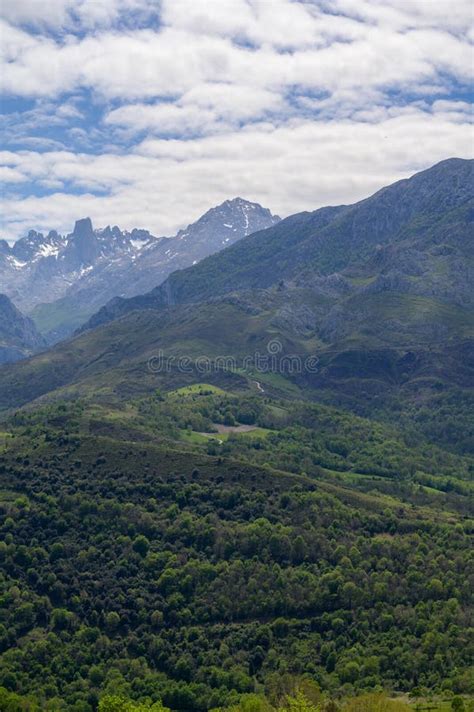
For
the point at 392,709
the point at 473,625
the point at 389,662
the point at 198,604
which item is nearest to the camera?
the point at 392,709

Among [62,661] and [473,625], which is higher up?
[62,661]

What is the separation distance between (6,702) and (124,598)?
1892 inches

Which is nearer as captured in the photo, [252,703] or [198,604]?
[252,703]

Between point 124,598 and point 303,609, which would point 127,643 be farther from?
point 303,609

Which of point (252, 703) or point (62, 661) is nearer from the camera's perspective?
point (252, 703)

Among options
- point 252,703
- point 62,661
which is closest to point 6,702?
point 62,661

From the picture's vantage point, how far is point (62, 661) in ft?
576

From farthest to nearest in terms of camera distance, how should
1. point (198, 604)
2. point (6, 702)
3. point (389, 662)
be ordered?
1. point (198, 604)
2. point (389, 662)
3. point (6, 702)

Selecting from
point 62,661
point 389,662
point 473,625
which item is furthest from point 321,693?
point 62,661

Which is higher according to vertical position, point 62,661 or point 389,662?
point 62,661

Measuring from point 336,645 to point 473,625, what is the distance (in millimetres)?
29578

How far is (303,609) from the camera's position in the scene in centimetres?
19325

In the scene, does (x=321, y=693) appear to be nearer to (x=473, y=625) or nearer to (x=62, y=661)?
(x=473, y=625)

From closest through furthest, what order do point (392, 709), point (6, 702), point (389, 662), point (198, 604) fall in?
1. point (392, 709)
2. point (6, 702)
3. point (389, 662)
4. point (198, 604)
